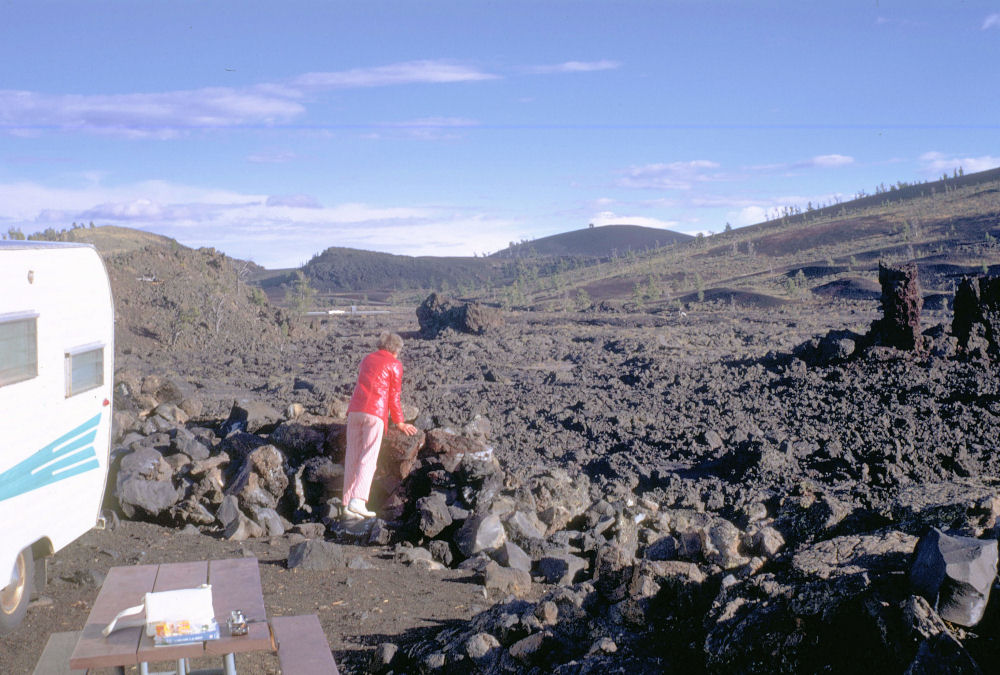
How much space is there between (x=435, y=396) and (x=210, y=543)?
6.97 meters

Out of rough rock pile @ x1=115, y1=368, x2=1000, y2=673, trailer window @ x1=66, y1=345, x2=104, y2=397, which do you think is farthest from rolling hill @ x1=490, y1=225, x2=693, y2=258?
A: trailer window @ x1=66, y1=345, x2=104, y2=397


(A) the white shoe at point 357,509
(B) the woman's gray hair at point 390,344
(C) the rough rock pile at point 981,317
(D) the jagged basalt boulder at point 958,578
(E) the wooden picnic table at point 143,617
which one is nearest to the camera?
(D) the jagged basalt boulder at point 958,578

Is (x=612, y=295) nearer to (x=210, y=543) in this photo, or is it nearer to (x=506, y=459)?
(x=506, y=459)

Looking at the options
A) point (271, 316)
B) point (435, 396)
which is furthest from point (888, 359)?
point (271, 316)

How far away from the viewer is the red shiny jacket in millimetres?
7824

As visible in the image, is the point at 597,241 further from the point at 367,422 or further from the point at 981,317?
the point at 367,422

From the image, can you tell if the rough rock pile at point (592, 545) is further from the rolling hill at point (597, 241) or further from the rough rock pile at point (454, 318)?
the rolling hill at point (597, 241)

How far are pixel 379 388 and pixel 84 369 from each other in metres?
2.69

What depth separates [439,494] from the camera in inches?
308

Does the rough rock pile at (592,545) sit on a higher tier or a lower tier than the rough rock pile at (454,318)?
lower

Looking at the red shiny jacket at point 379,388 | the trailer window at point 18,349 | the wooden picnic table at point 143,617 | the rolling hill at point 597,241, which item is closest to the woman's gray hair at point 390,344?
the red shiny jacket at point 379,388

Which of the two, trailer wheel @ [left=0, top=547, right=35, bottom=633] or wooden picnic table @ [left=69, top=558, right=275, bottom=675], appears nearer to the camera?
wooden picnic table @ [left=69, top=558, right=275, bottom=675]

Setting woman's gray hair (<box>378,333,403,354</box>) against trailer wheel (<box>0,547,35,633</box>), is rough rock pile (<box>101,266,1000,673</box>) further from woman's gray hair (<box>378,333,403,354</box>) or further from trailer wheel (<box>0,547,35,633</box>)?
trailer wheel (<box>0,547,35,633</box>)

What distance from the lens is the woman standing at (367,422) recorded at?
7.80 meters
